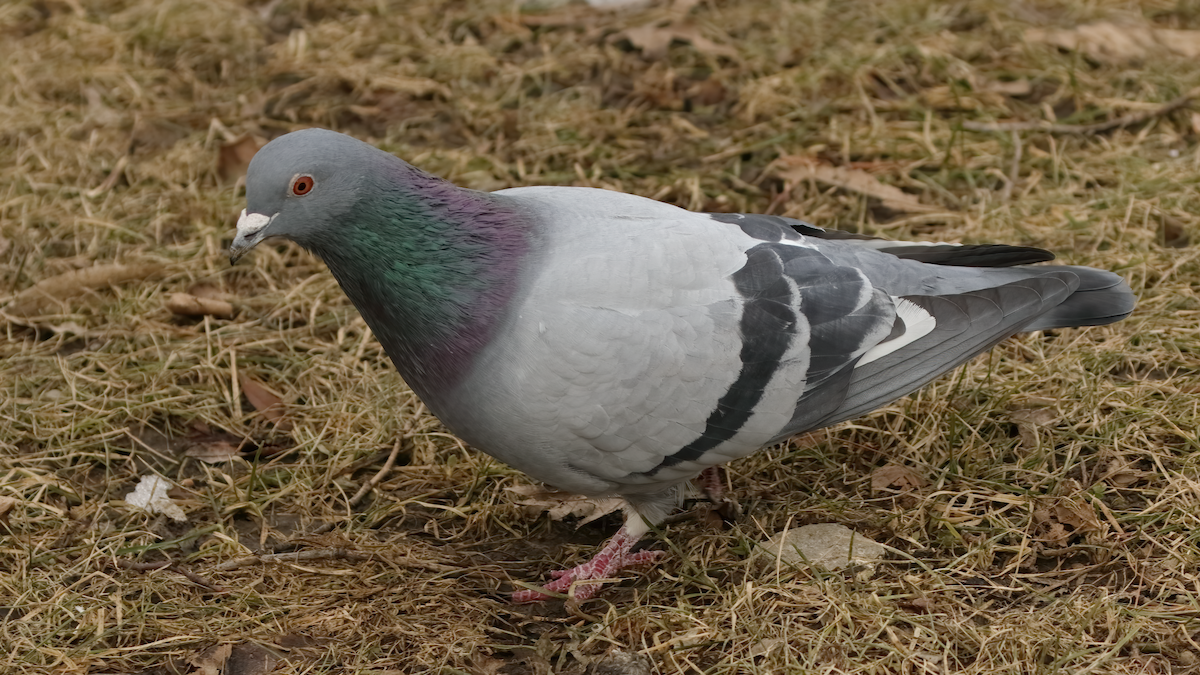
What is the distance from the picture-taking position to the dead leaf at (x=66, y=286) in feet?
15.5

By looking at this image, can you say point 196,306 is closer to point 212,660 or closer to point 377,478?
point 377,478

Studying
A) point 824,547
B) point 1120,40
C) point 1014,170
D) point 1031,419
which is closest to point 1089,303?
point 1031,419

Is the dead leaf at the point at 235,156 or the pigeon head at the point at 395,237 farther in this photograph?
the dead leaf at the point at 235,156

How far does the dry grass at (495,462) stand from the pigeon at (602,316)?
467mm

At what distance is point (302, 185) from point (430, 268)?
0.40 m

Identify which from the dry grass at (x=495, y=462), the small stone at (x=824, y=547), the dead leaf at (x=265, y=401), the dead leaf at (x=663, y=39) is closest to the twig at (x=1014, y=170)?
the dry grass at (x=495, y=462)

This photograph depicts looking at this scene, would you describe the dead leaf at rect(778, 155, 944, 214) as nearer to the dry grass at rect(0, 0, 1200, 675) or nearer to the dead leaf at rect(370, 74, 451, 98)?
the dry grass at rect(0, 0, 1200, 675)

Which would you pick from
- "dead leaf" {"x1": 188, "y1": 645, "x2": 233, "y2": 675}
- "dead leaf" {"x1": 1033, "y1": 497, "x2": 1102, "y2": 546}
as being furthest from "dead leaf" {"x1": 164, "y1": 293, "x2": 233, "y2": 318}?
"dead leaf" {"x1": 1033, "y1": 497, "x2": 1102, "y2": 546}

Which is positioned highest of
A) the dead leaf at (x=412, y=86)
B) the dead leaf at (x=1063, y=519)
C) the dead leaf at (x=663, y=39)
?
the dead leaf at (x=663, y=39)

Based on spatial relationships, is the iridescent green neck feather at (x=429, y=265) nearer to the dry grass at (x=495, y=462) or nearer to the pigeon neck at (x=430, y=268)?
the pigeon neck at (x=430, y=268)

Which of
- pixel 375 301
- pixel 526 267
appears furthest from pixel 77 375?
pixel 526 267

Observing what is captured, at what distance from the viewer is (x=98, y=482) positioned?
4.01 m

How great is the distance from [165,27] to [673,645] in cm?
512

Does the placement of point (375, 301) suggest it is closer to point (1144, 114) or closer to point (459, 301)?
point (459, 301)
